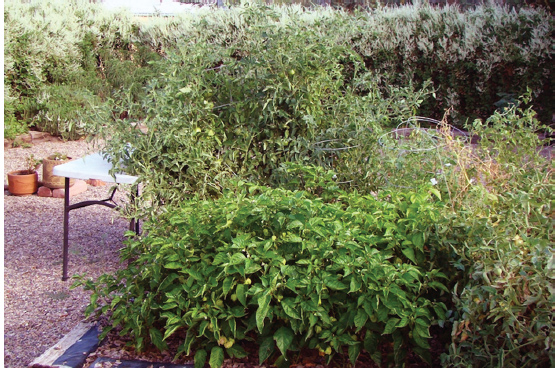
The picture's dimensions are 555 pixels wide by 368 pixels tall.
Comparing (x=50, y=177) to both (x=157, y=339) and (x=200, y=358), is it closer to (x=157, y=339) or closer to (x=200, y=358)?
(x=157, y=339)

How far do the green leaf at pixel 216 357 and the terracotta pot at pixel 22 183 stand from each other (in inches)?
155

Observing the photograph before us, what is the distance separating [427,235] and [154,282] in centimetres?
124

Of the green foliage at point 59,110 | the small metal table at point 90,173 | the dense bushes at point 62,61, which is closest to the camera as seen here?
the small metal table at point 90,173

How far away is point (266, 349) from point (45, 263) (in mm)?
2289

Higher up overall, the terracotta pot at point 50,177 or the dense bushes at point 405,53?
the dense bushes at point 405,53

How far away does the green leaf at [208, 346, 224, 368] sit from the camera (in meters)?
2.25

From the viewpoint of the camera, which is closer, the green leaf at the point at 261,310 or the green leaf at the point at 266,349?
the green leaf at the point at 261,310

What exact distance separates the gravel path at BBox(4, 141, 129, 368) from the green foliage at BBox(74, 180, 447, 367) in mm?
594

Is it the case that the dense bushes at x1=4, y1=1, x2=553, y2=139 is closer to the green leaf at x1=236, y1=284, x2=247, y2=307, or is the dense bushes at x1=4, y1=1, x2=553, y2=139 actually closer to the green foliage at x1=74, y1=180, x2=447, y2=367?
the green foliage at x1=74, y1=180, x2=447, y2=367

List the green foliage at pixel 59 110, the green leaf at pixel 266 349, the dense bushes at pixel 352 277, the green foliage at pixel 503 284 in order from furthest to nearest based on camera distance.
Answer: the green foliage at pixel 59 110, the green leaf at pixel 266 349, the dense bushes at pixel 352 277, the green foliage at pixel 503 284

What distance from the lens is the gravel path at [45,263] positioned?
9.53ft

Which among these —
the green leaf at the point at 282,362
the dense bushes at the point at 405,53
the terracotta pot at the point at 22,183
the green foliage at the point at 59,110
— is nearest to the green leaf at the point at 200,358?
the green leaf at the point at 282,362

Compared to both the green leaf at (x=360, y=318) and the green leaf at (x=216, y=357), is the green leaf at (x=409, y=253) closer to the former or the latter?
the green leaf at (x=360, y=318)

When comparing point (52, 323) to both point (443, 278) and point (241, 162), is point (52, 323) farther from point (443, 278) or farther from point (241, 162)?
point (443, 278)
